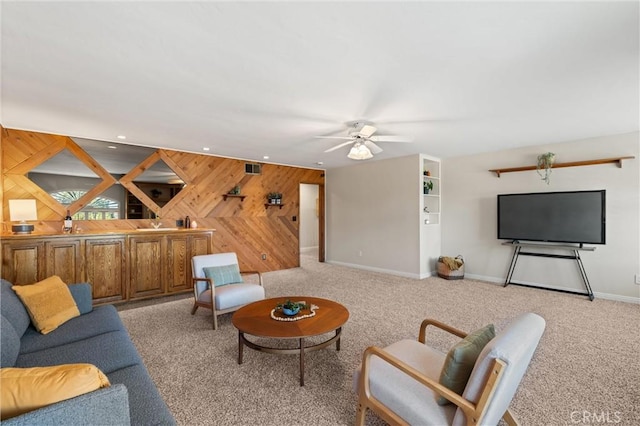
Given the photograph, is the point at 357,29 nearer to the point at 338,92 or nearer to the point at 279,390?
the point at 338,92

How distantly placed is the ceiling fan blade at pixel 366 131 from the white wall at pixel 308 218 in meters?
6.05

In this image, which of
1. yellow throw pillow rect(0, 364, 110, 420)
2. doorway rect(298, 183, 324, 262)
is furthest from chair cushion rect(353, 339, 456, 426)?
doorway rect(298, 183, 324, 262)

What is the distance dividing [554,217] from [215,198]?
6008mm

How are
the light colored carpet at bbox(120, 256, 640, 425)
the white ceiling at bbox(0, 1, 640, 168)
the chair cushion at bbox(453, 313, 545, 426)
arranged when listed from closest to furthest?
1. the chair cushion at bbox(453, 313, 545, 426)
2. the white ceiling at bbox(0, 1, 640, 168)
3. the light colored carpet at bbox(120, 256, 640, 425)

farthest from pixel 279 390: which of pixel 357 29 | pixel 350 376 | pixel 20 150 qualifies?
pixel 20 150

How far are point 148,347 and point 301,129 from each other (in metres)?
3.06

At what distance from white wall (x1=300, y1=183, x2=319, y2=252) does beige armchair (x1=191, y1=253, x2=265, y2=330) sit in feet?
18.5

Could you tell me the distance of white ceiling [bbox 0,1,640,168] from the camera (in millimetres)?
1718

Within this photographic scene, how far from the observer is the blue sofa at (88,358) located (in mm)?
1013

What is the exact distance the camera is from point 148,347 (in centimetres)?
286

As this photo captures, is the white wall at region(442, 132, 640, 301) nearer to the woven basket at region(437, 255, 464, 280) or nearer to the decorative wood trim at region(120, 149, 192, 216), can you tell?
the woven basket at region(437, 255, 464, 280)

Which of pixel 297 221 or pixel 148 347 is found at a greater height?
pixel 297 221

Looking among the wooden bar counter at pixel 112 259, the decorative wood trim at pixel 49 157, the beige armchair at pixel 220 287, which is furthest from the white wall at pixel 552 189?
the decorative wood trim at pixel 49 157

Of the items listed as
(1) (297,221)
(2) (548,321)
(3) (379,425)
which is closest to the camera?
(3) (379,425)
